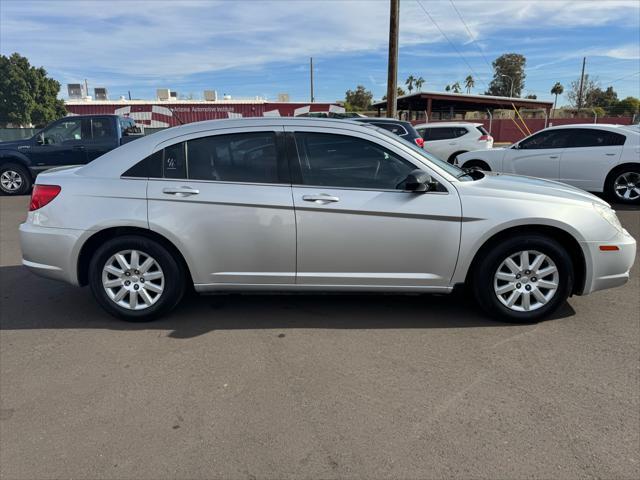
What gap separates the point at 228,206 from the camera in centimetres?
389

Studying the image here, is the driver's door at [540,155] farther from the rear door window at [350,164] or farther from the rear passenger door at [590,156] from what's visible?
the rear door window at [350,164]

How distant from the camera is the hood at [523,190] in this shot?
3.92 meters

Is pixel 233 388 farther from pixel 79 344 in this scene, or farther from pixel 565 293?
pixel 565 293

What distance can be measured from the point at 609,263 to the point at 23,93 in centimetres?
6525

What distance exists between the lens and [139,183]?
4000 millimetres

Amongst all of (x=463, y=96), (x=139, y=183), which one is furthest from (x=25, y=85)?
(x=139, y=183)

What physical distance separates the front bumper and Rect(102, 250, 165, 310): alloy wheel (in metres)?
3.51

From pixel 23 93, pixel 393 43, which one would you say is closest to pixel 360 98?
pixel 23 93

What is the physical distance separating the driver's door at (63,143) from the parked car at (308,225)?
847 centimetres

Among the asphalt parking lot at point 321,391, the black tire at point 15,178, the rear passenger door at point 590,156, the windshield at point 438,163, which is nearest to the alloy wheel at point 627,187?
the rear passenger door at point 590,156

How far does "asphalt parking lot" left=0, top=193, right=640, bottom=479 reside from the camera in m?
2.47

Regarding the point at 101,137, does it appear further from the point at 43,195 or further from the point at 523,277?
the point at 523,277

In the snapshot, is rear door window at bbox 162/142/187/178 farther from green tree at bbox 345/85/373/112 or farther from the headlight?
green tree at bbox 345/85/373/112

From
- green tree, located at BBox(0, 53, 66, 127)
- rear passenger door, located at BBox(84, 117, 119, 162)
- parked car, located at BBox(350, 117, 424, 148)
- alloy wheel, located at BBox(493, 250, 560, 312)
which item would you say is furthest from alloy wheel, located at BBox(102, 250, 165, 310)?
green tree, located at BBox(0, 53, 66, 127)
